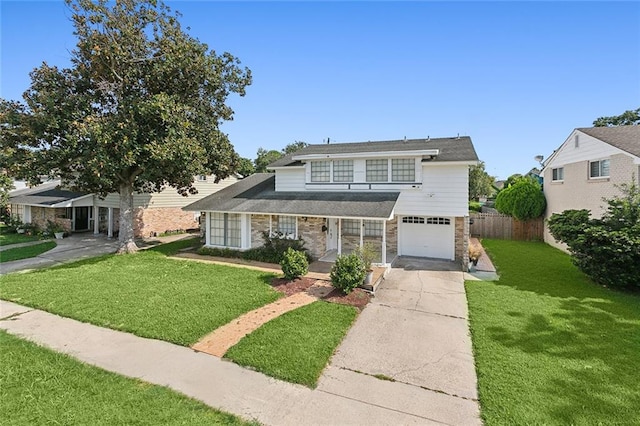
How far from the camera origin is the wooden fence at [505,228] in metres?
21.3

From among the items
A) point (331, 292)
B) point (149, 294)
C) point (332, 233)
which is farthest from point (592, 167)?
point (149, 294)

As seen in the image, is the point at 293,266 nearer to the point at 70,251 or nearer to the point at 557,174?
the point at 70,251

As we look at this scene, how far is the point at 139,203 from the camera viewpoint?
74.5 feet

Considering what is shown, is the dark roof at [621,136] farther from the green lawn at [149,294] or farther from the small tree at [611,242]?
the green lawn at [149,294]

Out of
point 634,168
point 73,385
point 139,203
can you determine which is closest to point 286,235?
point 73,385

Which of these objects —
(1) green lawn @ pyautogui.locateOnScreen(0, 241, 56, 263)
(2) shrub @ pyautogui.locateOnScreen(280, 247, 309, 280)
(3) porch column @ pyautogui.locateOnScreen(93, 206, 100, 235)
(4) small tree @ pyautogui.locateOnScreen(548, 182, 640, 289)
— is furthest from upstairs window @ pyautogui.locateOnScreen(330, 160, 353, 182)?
(3) porch column @ pyautogui.locateOnScreen(93, 206, 100, 235)

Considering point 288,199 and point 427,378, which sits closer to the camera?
point 427,378

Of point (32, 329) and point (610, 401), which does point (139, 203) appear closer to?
point (32, 329)

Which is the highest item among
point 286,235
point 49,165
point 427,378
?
point 49,165

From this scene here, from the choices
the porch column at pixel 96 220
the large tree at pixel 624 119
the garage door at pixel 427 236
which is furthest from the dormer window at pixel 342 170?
the large tree at pixel 624 119

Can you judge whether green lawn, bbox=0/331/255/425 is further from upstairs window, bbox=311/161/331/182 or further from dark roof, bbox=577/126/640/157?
dark roof, bbox=577/126/640/157

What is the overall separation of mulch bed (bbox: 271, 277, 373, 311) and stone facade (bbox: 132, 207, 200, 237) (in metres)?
15.8

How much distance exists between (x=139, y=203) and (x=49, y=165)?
8599mm

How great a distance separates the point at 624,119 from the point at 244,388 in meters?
61.9
